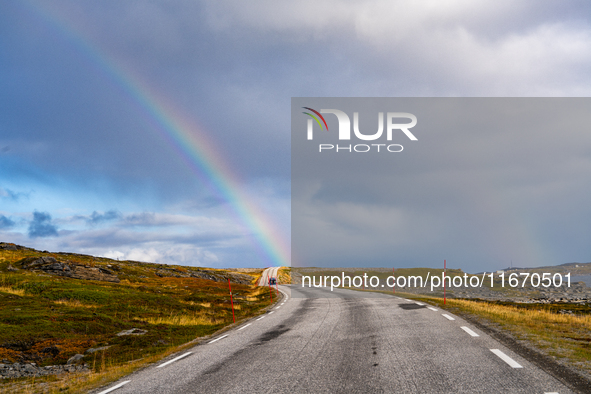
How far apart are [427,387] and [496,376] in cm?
130

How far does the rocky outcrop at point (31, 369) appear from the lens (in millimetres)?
10559

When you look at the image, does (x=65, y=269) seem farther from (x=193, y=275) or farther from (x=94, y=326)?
(x=193, y=275)

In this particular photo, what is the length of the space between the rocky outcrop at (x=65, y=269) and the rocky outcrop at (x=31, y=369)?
33.2 meters

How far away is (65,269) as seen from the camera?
42.3 m

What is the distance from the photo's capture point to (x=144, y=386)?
282 inches

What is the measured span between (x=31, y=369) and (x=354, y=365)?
974cm

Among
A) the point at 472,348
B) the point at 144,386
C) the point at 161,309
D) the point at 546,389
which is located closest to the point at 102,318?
the point at 161,309

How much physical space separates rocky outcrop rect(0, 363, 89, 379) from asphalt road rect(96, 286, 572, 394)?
371 cm

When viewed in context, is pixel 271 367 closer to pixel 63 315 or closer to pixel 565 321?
pixel 565 321

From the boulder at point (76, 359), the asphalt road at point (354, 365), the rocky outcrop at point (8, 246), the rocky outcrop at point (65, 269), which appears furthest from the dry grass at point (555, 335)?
the rocky outcrop at point (8, 246)

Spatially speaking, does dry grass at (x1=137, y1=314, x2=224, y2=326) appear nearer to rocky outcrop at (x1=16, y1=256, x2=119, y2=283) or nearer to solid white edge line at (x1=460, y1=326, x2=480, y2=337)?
solid white edge line at (x1=460, y1=326, x2=480, y2=337)

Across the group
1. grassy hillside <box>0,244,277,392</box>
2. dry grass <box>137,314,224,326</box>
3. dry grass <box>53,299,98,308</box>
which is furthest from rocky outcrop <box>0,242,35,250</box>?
dry grass <box>137,314,224,326</box>

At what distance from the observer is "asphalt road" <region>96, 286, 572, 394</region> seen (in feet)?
19.4

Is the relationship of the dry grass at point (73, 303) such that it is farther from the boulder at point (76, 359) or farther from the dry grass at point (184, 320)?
the boulder at point (76, 359)
